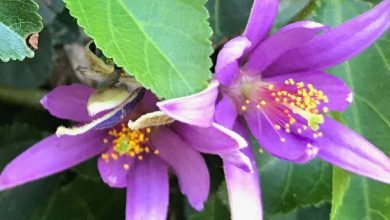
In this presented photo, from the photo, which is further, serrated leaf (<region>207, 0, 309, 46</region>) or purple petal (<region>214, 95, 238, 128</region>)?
serrated leaf (<region>207, 0, 309, 46</region>)

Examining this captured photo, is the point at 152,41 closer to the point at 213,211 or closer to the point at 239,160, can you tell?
the point at 239,160

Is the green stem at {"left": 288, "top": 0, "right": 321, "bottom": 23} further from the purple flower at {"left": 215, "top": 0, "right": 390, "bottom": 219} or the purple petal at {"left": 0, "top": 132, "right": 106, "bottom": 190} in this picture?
the purple petal at {"left": 0, "top": 132, "right": 106, "bottom": 190}

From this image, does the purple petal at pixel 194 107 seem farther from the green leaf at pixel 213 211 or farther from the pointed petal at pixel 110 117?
the green leaf at pixel 213 211

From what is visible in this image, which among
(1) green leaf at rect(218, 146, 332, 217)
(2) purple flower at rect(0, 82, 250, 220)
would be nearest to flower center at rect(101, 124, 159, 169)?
(2) purple flower at rect(0, 82, 250, 220)

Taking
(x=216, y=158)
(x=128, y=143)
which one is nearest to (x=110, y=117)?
(x=128, y=143)

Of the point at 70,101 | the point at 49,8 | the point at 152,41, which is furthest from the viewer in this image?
the point at 49,8

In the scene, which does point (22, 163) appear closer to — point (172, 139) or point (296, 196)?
point (172, 139)

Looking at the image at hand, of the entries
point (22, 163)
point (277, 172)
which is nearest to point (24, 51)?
point (22, 163)
